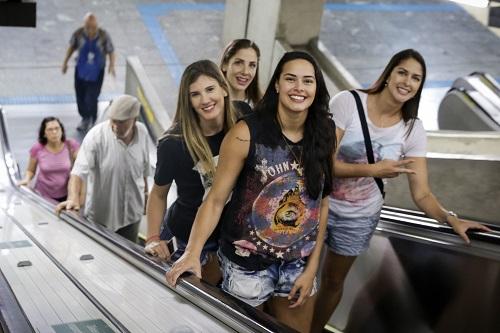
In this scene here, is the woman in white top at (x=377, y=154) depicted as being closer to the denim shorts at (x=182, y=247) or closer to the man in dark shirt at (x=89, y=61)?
the denim shorts at (x=182, y=247)

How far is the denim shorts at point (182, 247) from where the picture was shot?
4.04 metres

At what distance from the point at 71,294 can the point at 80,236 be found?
1551 millimetres

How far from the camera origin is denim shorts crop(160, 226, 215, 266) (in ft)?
13.2

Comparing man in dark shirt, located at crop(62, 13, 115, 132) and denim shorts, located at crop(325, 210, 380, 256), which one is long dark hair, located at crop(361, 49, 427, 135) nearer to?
denim shorts, located at crop(325, 210, 380, 256)

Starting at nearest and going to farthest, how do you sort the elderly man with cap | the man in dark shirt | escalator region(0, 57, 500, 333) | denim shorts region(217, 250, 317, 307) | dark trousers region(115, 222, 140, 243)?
escalator region(0, 57, 500, 333)
denim shorts region(217, 250, 317, 307)
the elderly man with cap
dark trousers region(115, 222, 140, 243)
the man in dark shirt

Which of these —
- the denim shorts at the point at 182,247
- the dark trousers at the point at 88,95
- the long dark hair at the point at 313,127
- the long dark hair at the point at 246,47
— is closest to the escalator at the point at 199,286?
the denim shorts at the point at 182,247

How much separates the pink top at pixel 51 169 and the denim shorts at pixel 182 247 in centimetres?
325

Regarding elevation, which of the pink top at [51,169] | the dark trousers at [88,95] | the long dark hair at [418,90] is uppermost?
the long dark hair at [418,90]

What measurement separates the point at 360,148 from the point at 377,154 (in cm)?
9

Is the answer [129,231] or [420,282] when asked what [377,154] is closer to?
[420,282]

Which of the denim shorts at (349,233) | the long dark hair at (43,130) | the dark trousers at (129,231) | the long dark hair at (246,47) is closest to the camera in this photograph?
the denim shorts at (349,233)

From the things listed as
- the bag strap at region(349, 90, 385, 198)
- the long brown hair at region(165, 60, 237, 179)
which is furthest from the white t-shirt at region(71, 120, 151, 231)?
the bag strap at region(349, 90, 385, 198)

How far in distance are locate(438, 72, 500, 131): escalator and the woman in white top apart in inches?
155

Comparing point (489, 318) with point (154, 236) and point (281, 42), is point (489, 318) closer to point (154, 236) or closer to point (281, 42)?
point (154, 236)
